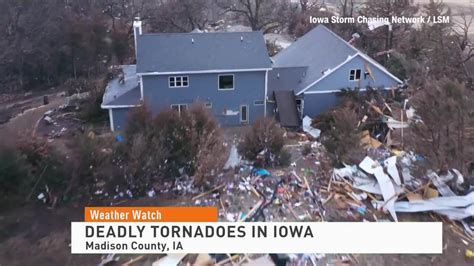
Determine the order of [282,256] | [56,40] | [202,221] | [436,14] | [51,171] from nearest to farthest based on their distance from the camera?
[282,256], [202,221], [51,171], [436,14], [56,40]

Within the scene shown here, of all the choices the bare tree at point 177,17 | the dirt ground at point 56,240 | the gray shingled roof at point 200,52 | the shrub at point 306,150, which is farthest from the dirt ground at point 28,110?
the bare tree at point 177,17

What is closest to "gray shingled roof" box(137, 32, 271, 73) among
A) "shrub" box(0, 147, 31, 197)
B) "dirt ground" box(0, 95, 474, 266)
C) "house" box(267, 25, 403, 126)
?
"house" box(267, 25, 403, 126)

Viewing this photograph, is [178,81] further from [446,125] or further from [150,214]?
[446,125]

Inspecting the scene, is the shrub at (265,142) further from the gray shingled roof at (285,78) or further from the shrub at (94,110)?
the shrub at (94,110)

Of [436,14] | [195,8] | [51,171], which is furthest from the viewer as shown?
[195,8]

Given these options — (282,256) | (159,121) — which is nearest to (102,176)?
(159,121)

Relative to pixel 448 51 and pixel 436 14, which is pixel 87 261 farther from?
pixel 436 14

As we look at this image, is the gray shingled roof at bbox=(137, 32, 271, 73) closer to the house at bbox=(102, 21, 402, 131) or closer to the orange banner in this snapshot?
the house at bbox=(102, 21, 402, 131)
